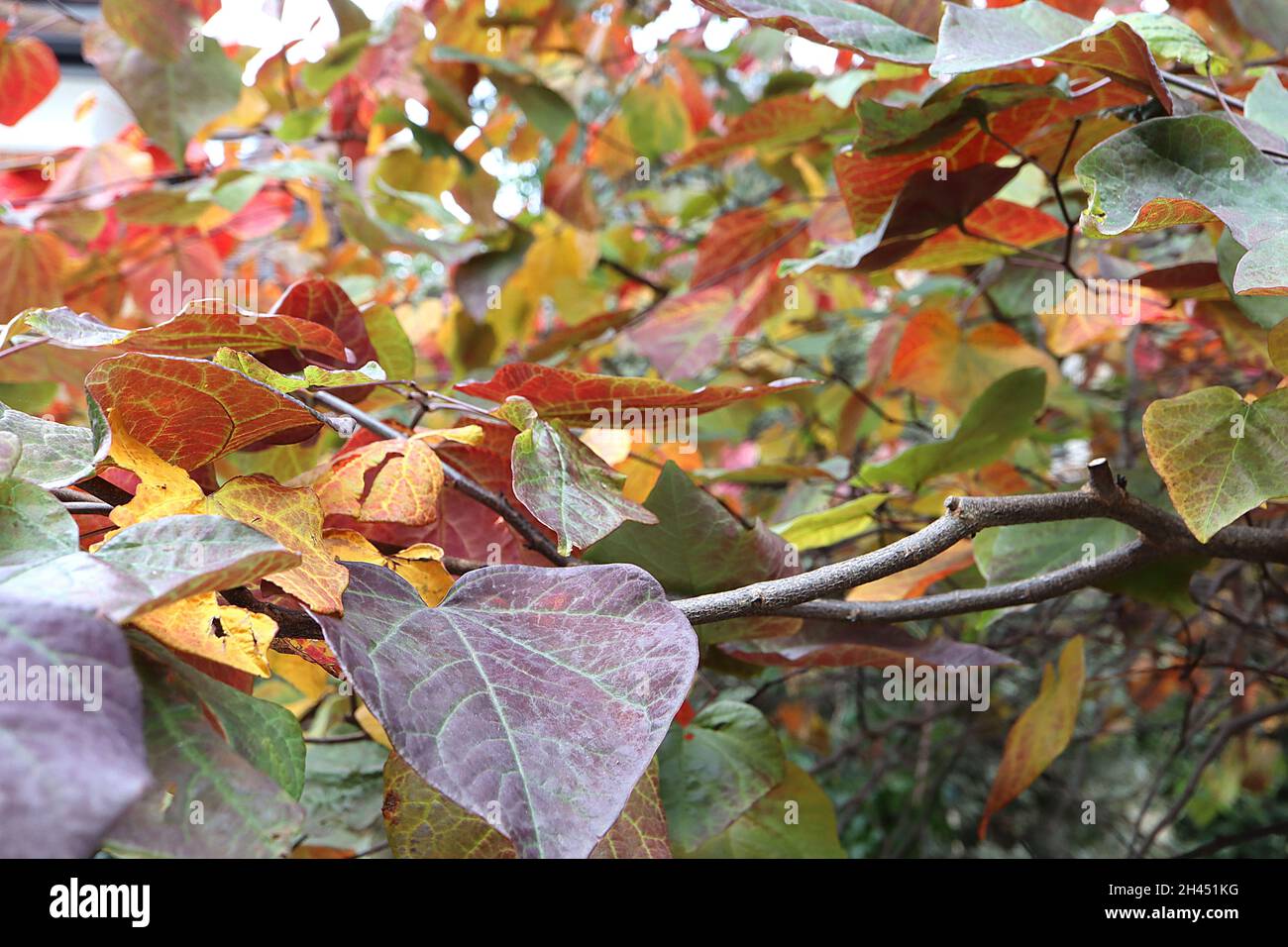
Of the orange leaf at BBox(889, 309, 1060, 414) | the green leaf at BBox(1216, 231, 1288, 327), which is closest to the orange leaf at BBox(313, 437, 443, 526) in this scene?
the green leaf at BBox(1216, 231, 1288, 327)

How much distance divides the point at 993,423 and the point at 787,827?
24 centimetres

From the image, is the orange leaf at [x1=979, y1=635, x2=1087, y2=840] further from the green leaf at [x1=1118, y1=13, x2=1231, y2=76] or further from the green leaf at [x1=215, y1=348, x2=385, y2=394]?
the green leaf at [x1=215, y1=348, x2=385, y2=394]

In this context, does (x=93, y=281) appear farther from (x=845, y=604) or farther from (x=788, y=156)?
(x=845, y=604)

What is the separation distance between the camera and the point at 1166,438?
34cm

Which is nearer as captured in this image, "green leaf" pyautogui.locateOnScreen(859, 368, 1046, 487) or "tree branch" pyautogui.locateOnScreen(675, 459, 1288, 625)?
"tree branch" pyautogui.locateOnScreen(675, 459, 1288, 625)

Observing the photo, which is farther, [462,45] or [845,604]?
[462,45]

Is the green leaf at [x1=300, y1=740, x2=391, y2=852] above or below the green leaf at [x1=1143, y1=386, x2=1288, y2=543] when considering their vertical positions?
below

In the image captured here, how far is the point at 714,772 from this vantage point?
42 centimetres

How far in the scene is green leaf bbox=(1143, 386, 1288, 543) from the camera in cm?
33

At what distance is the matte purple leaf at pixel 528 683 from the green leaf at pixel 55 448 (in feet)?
0.25

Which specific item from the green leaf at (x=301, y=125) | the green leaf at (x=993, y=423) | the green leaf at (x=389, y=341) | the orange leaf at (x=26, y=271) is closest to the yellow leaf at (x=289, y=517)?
the green leaf at (x=389, y=341)

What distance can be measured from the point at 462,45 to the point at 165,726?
0.93 m

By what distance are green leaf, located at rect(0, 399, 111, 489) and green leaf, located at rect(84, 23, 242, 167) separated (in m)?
0.49
